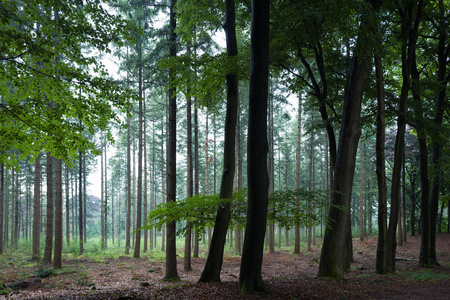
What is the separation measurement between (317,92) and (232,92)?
13.0 ft

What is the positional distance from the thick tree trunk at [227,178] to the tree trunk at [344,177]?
2716 mm

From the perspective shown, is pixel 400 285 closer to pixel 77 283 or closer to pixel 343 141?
pixel 343 141

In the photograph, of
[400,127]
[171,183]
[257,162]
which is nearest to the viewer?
[257,162]

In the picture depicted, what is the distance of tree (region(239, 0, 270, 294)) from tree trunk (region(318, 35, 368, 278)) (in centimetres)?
282

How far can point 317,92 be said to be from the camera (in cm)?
998

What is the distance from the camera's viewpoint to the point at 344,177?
25.1 feet

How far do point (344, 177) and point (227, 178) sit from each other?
3.11 metres

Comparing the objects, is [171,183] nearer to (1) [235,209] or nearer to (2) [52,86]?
(1) [235,209]

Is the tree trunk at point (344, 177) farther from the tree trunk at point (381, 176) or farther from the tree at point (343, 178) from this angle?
the tree trunk at point (381, 176)

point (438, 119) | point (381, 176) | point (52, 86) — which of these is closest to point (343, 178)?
point (381, 176)

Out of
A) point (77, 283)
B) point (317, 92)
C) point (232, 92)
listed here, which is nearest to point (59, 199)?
point (77, 283)

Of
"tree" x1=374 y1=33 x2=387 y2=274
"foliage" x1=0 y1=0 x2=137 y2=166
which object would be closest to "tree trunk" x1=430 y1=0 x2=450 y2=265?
"tree" x1=374 y1=33 x2=387 y2=274

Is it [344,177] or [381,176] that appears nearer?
[344,177]

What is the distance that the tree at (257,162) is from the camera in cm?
534
